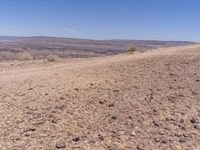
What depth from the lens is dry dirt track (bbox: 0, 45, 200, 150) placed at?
596cm

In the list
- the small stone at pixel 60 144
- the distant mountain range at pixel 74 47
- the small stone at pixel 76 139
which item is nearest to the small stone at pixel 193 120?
the small stone at pixel 76 139

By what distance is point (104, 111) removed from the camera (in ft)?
23.2

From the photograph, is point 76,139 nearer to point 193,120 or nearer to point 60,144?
point 60,144

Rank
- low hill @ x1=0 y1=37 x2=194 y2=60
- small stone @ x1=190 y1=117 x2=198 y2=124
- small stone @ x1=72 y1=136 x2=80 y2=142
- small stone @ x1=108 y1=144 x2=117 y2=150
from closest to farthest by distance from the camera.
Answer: small stone @ x1=108 y1=144 x2=117 y2=150, small stone @ x1=72 y1=136 x2=80 y2=142, small stone @ x1=190 y1=117 x2=198 y2=124, low hill @ x1=0 y1=37 x2=194 y2=60

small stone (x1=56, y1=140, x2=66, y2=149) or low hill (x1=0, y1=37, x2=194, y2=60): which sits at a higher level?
small stone (x1=56, y1=140, x2=66, y2=149)

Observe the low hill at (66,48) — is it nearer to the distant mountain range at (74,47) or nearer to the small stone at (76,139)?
the distant mountain range at (74,47)

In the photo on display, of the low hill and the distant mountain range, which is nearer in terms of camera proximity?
the low hill

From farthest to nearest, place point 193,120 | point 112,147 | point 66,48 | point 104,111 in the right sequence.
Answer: point 66,48
point 104,111
point 193,120
point 112,147

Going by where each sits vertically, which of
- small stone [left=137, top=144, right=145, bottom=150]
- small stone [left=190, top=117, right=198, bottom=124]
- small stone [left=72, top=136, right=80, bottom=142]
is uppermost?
small stone [left=190, top=117, right=198, bottom=124]

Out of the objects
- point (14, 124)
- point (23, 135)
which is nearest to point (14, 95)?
point (14, 124)

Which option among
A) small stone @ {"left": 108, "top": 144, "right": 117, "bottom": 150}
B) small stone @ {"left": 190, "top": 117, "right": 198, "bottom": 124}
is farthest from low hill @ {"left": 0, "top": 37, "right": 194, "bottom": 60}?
small stone @ {"left": 108, "top": 144, "right": 117, "bottom": 150}

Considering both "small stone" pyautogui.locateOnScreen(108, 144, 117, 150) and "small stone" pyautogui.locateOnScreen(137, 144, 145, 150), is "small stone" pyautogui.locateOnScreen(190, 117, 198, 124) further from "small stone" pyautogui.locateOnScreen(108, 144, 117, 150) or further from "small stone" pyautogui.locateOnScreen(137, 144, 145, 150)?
"small stone" pyautogui.locateOnScreen(108, 144, 117, 150)

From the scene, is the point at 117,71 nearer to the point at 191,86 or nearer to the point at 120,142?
the point at 191,86

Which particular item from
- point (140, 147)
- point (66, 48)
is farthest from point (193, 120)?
point (66, 48)
